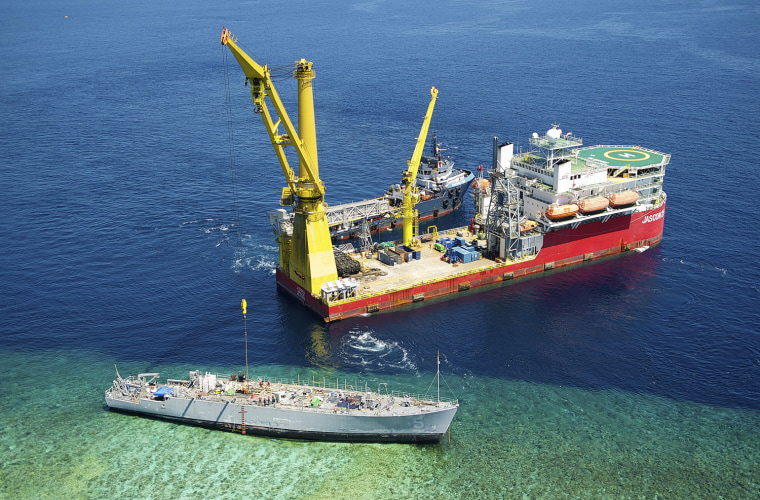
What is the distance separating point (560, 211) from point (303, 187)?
36648mm

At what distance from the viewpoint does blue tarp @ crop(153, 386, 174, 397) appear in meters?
69.2

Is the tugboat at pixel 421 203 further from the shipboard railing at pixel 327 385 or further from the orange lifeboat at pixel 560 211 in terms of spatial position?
the shipboard railing at pixel 327 385

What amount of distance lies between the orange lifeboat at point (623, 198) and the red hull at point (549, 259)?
2905mm

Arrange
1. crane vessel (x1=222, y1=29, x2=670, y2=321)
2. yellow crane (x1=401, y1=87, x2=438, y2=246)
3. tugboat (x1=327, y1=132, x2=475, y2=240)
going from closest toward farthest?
A: crane vessel (x1=222, y1=29, x2=670, y2=321)
yellow crane (x1=401, y1=87, x2=438, y2=246)
tugboat (x1=327, y1=132, x2=475, y2=240)

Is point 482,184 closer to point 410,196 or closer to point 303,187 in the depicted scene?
point 410,196

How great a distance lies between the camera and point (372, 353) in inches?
3194

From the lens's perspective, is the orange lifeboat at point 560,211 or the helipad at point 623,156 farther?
the helipad at point 623,156

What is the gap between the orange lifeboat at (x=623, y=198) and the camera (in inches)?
4035

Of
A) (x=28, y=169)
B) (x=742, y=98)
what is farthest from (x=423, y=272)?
(x=742, y=98)

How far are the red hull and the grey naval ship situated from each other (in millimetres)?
19102

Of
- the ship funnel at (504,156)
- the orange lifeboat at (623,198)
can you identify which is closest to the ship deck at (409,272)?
the ship funnel at (504,156)

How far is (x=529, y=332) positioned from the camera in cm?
8600

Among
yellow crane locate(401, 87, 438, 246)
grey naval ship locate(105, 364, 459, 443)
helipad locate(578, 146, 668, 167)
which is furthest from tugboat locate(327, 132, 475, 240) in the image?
grey naval ship locate(105, 364, 459, 443)

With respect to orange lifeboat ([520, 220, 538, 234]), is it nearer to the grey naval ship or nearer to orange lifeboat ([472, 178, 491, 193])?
orange lifeboat ([472, 178, 491, 193])
